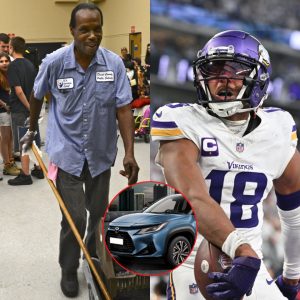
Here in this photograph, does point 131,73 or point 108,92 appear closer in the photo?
point 108,92

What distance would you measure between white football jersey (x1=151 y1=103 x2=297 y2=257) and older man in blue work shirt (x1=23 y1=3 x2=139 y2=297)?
2.76 ft

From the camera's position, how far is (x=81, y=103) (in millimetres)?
1984

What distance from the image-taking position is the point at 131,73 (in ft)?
21.1

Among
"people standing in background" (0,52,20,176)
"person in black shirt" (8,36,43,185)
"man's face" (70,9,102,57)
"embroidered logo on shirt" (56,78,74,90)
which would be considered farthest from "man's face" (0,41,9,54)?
"man's face" (70,9,102,57)

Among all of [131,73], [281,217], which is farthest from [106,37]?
[281,217]

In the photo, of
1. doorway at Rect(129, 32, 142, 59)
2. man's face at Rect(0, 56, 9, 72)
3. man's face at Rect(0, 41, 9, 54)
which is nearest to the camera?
man's face at Rect(0, 56, 9, 72)

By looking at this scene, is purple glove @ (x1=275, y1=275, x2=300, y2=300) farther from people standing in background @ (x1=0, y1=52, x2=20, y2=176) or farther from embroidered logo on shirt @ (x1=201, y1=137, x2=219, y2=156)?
people standing in background @ (x1=0, y1=52, x2=20, y2=176)

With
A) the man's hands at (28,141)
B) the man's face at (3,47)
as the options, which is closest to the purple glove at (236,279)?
the man's hands at (28,141)

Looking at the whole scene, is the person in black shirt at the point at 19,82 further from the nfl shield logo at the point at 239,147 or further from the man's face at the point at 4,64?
the nfl shield logo at the point at 239,147

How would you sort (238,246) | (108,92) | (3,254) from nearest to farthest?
1. (238,246)
2. (108,92)
3. (3,254)

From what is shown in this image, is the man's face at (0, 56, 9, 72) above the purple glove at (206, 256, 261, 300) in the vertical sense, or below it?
below

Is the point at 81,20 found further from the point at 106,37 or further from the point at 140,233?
the point at 106,37

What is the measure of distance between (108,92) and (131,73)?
451 cm

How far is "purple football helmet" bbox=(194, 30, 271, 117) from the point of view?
37.4 inches
